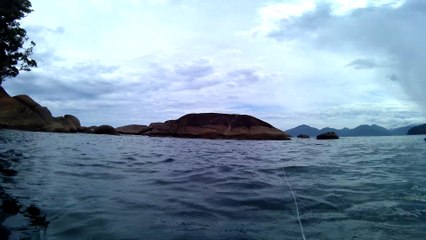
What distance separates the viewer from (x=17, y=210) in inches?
166

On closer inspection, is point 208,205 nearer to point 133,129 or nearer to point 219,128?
point 219,128

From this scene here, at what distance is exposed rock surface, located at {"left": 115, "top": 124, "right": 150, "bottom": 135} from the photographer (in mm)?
62469

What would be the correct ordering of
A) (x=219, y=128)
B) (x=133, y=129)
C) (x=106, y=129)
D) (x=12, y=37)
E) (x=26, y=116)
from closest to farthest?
(x=12, y=37) → (x=26, y=116) → (x=219, y=128) → (x=106, y=129) → (x=133, y=129)

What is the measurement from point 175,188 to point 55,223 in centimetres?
303

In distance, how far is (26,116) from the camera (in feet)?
151

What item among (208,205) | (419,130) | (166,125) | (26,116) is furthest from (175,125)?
(419,130)

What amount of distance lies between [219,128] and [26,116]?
1204 inches

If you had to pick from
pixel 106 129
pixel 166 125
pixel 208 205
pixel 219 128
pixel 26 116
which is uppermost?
pixel 26 116

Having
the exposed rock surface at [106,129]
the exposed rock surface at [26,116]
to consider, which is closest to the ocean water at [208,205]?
the exposed rock surface at [26,116]

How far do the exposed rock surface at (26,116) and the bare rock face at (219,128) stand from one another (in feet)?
56.0

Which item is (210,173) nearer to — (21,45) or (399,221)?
(399,221)

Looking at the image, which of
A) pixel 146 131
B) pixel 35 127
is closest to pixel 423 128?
pixel 146 131

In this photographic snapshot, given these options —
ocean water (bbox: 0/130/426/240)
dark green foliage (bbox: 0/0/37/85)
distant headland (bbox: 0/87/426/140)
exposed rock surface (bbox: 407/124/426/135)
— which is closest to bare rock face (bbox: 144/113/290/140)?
distant headland (bbox: 0/87/426/140)

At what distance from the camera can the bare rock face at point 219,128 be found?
53.2 metres
